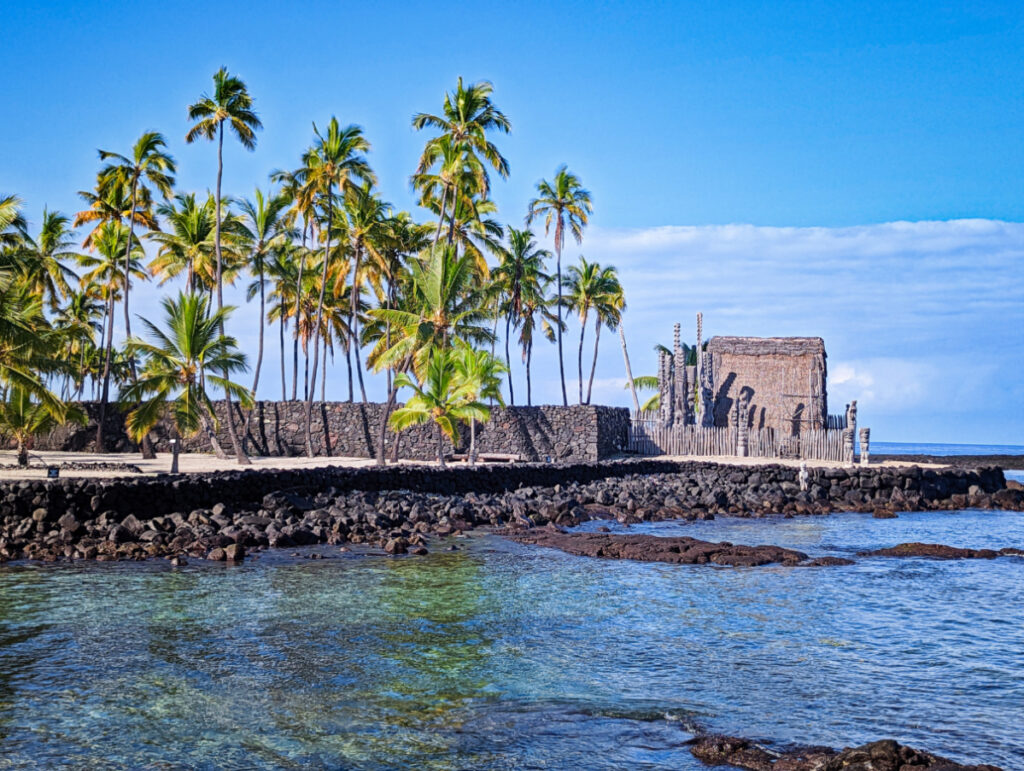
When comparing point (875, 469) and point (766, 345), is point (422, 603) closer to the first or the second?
point (875, 469)

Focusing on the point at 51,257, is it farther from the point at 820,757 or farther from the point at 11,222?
the point at 820,757

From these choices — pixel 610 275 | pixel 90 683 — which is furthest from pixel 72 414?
pixel 610 275

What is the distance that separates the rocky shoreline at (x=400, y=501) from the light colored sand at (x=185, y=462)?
118 inches

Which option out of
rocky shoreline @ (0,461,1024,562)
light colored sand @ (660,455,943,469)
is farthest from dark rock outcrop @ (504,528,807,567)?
light colored sand @ (660,455,943,469)

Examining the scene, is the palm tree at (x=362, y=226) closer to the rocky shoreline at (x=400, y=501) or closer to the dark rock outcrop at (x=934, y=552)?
the rocky shoreline at (x=400, y=501)

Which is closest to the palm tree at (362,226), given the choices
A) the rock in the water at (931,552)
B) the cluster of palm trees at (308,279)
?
the cluster of palm trees at (308,279)

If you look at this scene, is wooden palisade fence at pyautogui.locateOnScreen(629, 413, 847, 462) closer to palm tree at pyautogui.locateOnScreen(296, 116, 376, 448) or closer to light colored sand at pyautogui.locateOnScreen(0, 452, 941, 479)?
light colored sand at pyautogui.locateOnScreen(0, 452, 941, 479)

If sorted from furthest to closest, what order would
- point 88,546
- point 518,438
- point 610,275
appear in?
point 610,275
point 518,438
point 88,546

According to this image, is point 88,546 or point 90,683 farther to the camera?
point 88,546

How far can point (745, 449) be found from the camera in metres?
38.7

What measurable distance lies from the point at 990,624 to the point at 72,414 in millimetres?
26965

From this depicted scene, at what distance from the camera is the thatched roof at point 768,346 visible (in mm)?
41500

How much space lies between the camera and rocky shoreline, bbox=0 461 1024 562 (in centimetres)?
1788

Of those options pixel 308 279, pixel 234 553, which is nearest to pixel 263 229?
pixel 308 279
